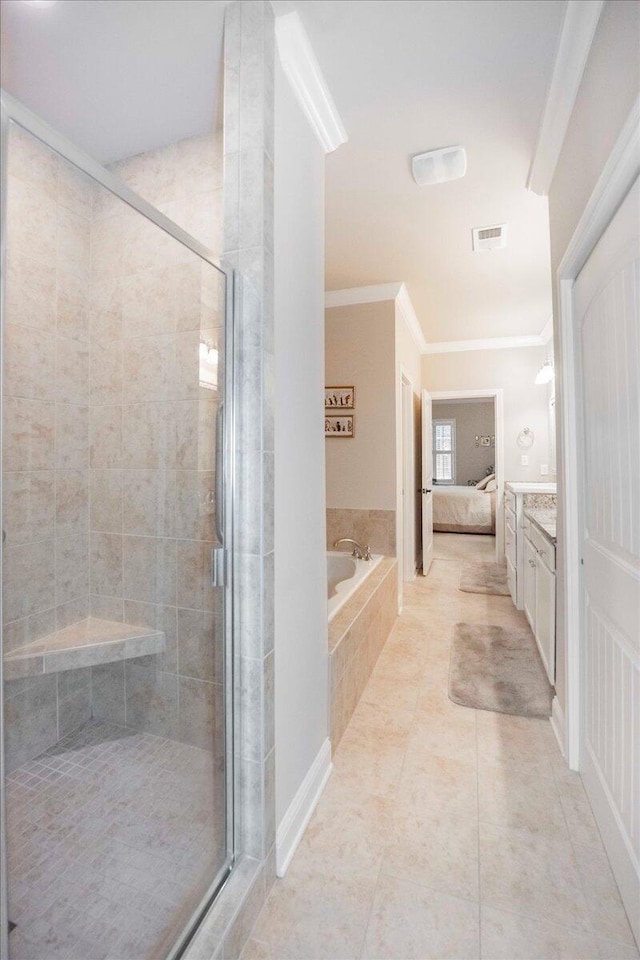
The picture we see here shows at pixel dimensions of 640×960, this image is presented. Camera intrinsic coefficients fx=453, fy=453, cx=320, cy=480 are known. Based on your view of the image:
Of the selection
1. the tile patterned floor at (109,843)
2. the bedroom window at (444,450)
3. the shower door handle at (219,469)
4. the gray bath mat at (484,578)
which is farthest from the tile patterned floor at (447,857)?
the bedroom window at (444,450)

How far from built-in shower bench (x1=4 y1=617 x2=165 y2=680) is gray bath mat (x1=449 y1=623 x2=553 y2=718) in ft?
6.05

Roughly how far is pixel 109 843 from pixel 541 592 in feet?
8.01

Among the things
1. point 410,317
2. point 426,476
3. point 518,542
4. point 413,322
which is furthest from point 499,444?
point 518,542

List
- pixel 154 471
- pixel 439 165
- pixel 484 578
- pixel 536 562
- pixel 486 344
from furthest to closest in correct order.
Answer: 1. pixel 486 344
2. pixel 484 578
3. pixel 536 562
4. pixel 439 165
5. pixel 154 471

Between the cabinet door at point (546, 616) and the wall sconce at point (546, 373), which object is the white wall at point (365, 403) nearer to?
the cabinet door at point (546, 616)

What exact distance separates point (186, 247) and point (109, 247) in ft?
0.62

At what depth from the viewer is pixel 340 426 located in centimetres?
385

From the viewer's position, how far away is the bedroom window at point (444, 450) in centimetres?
1025

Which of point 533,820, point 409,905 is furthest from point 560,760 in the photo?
point 409,905

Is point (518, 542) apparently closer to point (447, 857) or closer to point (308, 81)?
point (447, 857)

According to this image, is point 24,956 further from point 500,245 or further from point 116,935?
point 500,245

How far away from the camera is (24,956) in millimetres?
767

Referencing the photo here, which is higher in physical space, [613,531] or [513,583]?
[613,531]

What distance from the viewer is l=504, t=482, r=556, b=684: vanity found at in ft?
7.77
